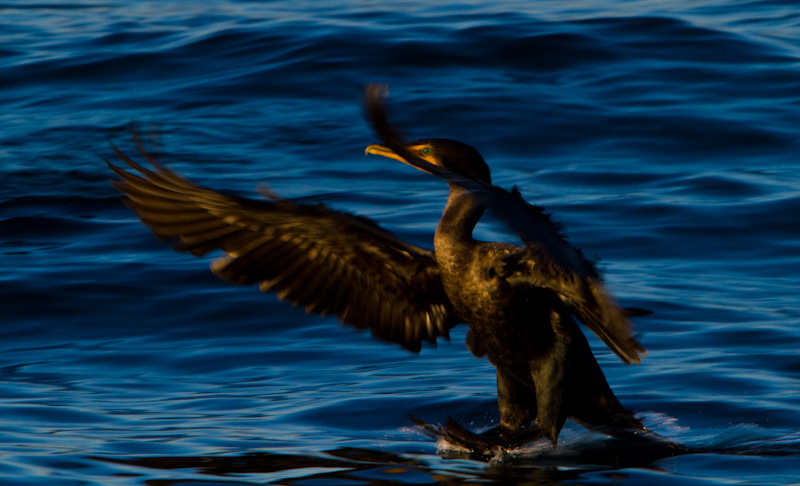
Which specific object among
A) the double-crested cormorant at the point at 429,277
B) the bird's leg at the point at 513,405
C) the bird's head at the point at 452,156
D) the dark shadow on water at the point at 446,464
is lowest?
the dark shadow on water at the point at 446,464

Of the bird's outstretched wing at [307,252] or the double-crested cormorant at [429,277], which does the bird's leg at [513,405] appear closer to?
the double-crested cormorant at [429,277]

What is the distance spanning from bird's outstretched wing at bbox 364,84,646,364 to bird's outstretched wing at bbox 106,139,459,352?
0.73 m

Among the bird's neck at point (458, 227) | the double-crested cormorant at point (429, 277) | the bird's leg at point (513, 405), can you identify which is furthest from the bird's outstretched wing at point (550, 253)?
the bird's leg at point (513, 405)

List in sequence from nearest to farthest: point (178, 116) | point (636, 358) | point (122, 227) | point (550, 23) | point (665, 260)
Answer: point (636, 358), point (665, 260), point (122, 227), point (178, 116), point (550, 23)

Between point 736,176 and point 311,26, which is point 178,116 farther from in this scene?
point 736,176

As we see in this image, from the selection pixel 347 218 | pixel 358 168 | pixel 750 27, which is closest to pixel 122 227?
pixel 358 168

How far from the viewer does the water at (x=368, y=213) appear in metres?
5.43

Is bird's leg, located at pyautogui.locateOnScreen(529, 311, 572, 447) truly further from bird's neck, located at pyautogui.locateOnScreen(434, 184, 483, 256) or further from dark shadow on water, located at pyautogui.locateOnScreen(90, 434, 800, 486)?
bird's neck, located at pyautogui.locateOnScreen(434, 184, 483, 256)

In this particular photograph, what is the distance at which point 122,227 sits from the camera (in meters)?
9.50

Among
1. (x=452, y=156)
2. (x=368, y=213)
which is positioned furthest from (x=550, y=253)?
(x=368, y=213)

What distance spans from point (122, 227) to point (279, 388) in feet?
11.5

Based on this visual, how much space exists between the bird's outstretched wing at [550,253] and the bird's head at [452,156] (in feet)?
1.41

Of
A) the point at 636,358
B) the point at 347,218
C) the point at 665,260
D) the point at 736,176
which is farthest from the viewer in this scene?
the point at 736,176

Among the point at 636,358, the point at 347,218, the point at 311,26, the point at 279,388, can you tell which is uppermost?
the point at 311,26
